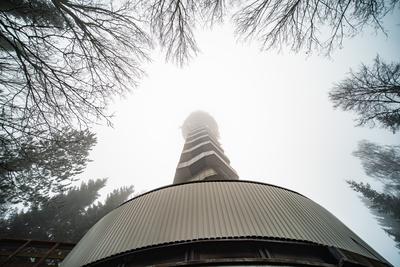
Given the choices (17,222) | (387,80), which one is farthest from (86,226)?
(387,80)

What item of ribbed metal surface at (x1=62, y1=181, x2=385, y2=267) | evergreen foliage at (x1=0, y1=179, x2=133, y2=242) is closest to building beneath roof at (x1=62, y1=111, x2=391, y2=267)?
ribbed metal surface at (x1=62, y1=181, x2=385, y2=267)

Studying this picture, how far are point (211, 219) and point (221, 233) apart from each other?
23.6 inches

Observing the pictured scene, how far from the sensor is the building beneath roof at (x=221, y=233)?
538cm

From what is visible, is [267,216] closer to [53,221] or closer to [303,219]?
[303,219]

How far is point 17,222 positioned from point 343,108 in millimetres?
27729

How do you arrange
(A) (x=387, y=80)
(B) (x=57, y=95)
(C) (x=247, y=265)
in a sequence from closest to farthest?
(C) (x=247, y=265) < (B) (x=57, y=95) < (A) (x=387, y=80)

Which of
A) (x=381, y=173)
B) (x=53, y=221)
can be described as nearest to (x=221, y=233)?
(x=53, y=221)

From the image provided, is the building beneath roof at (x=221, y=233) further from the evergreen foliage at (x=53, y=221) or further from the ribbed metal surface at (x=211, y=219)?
the evergreen foliage at (x=53, y=221)

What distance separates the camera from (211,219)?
19.6ft

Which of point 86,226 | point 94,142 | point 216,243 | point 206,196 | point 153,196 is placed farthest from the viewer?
point 86,226

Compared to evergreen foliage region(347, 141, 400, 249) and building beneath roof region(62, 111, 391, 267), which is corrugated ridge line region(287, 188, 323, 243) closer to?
building beneath roof region(62, 111, 391, 267)

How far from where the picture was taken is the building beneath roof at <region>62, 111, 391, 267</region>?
538cm

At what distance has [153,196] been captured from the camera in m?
7.84

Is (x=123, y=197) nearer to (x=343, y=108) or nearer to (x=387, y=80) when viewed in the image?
(x=343, y=108)
